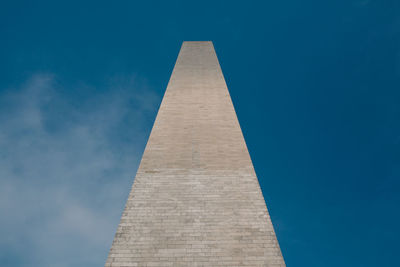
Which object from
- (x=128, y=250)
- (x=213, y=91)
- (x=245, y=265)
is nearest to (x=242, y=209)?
(x=245, y=265)

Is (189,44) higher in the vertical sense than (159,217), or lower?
higher

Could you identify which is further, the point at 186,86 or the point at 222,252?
the point at 186,86

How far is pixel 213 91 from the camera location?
13039 mm

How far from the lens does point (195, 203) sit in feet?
25.0

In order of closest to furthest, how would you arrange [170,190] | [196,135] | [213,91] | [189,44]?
1. [170,190]
2. [196,135]
3. [213,91]
4. [189,44]

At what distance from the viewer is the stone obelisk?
6.43 meters

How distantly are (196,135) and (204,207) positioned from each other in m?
3.28

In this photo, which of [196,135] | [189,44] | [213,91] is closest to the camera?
[196,135]

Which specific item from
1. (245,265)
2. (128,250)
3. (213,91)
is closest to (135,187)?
(128,250)

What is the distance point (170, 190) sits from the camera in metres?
7.94

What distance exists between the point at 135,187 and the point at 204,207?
2242mm

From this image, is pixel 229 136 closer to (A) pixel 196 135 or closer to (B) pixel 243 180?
(A) pixel 196 135

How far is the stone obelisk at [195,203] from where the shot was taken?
6.43 meters

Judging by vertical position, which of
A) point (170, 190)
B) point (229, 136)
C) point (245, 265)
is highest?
point (229, 136)
